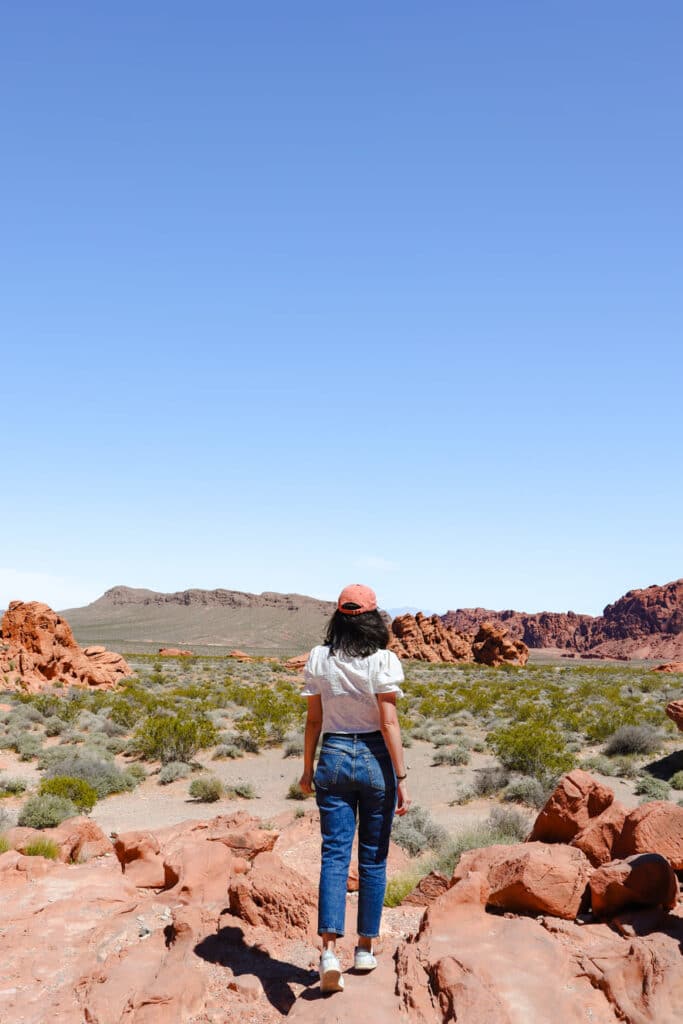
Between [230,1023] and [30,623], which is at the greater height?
[30,623]

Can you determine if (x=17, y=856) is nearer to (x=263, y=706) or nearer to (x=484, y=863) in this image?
(x=484, y=863)

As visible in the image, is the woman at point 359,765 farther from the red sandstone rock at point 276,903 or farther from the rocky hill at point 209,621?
the rocky hill at point 209,621

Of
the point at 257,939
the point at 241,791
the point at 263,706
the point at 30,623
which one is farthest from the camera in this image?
the point at 30,623

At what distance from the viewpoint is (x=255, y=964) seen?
15.0 feet

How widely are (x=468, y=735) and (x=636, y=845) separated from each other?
1461cm

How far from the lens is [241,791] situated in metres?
13.0

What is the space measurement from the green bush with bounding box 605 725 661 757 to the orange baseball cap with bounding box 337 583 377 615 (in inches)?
568

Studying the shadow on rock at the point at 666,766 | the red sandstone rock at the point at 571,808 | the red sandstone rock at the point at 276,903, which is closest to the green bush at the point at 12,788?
the red sandstone rock at the point at 276,903

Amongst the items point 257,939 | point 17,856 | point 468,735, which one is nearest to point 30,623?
point 468,735

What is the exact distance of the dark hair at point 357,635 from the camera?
4.28 m

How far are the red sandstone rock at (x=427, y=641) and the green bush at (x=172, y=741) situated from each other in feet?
136

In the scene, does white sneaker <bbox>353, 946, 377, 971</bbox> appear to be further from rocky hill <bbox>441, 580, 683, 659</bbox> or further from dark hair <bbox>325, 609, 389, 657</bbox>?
rocky hill <bbox>441, 580, 683, 659</bbox>

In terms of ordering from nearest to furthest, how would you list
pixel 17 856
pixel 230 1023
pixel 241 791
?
pixel 230 1023
pixel 17 856
pixel 241 791

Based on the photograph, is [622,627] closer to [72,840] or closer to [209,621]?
[209,621]
